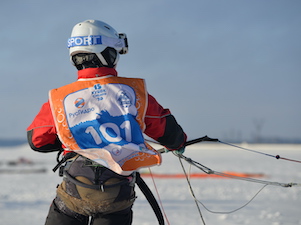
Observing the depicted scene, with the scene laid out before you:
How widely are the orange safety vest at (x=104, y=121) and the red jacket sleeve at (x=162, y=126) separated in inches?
2.8

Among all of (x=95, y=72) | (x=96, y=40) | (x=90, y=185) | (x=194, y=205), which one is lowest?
(x=194, y=205)

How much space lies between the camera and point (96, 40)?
2.68m

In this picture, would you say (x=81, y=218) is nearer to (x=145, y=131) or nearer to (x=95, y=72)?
(x=145, y=131)

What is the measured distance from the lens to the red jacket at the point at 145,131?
2545mm

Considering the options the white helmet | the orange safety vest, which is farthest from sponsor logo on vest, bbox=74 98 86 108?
the white helmet

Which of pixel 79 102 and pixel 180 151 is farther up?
pixel 79 102

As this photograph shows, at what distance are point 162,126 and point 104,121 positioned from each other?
41cm

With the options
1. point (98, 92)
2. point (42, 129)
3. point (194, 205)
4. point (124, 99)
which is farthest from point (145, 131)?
point (194, 205)

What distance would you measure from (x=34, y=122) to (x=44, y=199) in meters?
7.24

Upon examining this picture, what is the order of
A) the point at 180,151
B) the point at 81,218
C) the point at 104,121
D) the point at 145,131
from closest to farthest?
the point at 104,121 < the point at 81,218 < the point at 145,131 < the point at 180,151

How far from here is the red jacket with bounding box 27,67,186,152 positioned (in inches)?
100

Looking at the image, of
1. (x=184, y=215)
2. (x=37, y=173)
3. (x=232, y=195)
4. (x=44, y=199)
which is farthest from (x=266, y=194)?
(x=37, y=173)

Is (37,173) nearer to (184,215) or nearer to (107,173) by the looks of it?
(184,215)

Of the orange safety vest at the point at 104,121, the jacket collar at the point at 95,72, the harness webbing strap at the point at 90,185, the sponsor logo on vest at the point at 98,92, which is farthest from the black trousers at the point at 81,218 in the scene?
the jacket collar at the point at 95,72
